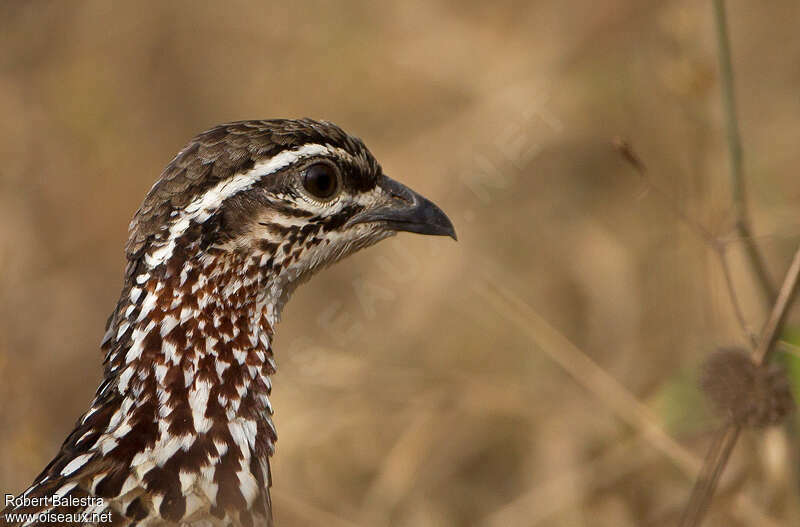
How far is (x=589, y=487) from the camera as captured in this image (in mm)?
6078

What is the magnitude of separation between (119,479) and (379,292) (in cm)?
441

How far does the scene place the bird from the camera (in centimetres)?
339

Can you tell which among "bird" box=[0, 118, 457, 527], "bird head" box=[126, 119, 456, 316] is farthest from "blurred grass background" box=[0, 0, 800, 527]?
"bird" box=[0, 118, 457, 527]

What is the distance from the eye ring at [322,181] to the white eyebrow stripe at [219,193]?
0.06m

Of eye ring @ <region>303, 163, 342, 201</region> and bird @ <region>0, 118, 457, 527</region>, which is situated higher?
eye ring @ <region>303, 163, 342, 201</region>

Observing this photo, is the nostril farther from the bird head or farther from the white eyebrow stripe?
Answer: the white eyebrow stripe

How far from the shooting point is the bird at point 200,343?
3391 millimetres

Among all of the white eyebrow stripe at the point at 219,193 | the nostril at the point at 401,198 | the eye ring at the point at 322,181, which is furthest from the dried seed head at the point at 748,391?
the white eyebrow stripe at the point at 219,193

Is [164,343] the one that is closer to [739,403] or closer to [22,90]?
[739,403]

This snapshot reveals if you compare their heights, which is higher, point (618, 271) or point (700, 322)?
point (618, 271)

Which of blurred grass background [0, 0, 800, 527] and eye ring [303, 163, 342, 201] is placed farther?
blurred grass background [0, 0, 800, 527]

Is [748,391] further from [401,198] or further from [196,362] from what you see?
[196,362]

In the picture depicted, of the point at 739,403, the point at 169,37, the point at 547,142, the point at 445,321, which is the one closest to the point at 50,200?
the point at 169,37

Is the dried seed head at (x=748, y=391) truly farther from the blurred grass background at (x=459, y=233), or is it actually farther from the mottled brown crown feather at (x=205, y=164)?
the mottled brown crown feather at (x=205, y=164)
